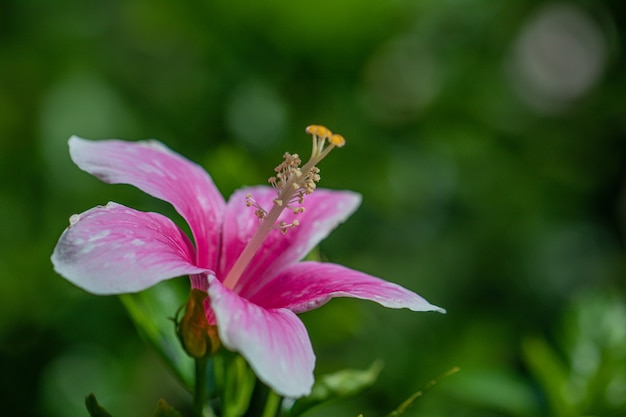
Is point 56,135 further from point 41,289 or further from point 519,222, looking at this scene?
point 519,222

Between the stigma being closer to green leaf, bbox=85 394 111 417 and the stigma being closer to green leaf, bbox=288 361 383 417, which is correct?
green leaf, bbox=288 361 383 417

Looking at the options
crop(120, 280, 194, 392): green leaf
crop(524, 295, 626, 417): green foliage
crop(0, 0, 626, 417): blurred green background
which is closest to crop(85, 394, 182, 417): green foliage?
crop(120, 280, 194, 392): green leaf

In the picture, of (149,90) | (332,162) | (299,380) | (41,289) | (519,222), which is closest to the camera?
(299,380)

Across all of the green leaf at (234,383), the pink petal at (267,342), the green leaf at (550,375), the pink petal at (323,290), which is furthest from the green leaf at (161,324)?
the green leaf at (550,375)

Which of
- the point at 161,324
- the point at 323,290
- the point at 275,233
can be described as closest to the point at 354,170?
the point at 275,233

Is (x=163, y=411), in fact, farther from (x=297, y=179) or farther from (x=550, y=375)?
(x=550, y=375)

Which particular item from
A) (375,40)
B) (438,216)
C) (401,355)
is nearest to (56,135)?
(375,40)
